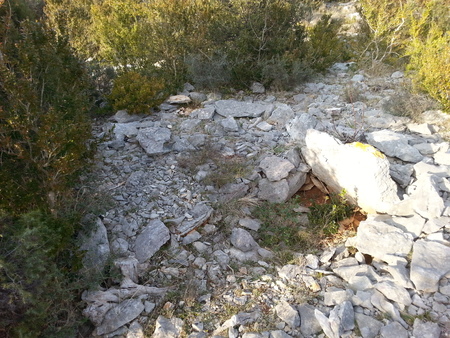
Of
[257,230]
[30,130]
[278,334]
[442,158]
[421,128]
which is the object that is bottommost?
[257,230]

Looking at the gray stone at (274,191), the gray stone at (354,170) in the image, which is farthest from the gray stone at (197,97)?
the gray stone at (274,191)

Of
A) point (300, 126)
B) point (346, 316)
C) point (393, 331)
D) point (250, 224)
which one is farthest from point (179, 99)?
point (393, 331)

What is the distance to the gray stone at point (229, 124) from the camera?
5645mm

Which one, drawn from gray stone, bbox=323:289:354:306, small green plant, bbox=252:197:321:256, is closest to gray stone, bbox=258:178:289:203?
small green plant, bbox=252:197:321:256

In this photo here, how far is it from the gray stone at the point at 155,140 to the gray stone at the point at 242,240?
1.76m

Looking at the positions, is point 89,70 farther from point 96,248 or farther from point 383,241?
point 383,241

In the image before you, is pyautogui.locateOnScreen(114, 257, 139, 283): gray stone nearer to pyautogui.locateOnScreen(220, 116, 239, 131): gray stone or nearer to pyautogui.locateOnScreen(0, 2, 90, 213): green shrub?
pyautogui.locateOnScreen(0, 2, 90, 213): green shrub

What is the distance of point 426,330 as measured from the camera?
2590 millimetres

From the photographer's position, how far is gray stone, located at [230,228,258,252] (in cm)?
373

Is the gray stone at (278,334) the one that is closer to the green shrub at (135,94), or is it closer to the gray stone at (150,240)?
the gray stone at (150,240)

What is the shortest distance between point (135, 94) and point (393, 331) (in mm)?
5212

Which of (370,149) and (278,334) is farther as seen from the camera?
(370,149)

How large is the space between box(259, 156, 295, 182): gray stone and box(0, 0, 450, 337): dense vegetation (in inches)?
90.6

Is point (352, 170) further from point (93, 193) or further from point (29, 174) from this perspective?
point (29, 174)
